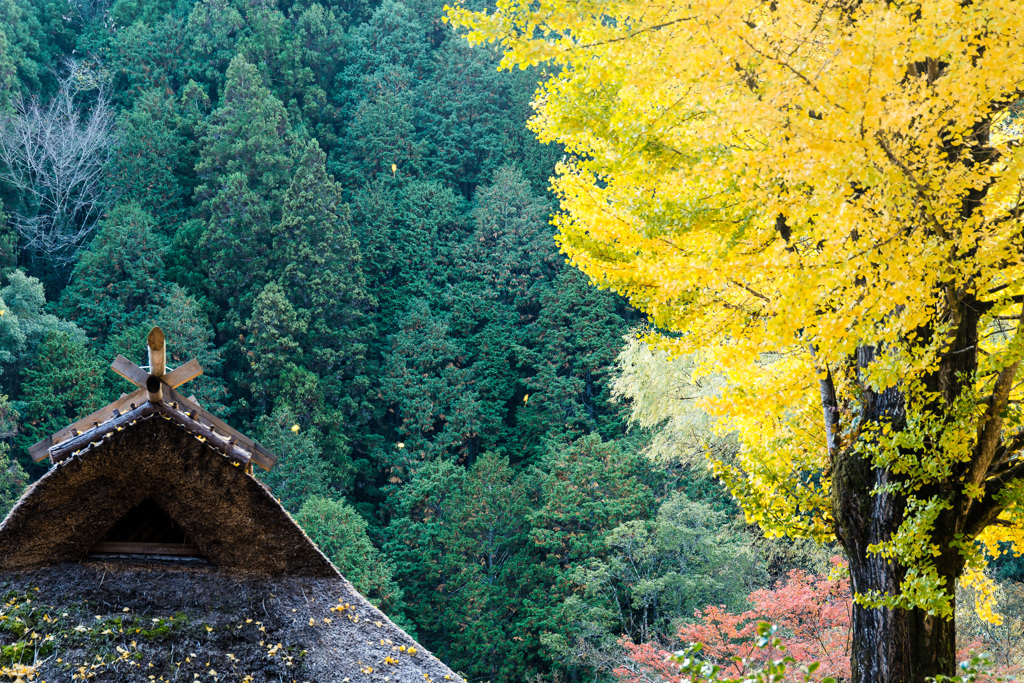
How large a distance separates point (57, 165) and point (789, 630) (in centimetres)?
2126

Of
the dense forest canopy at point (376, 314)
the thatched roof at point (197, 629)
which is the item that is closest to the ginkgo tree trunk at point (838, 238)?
the thatched roof at point (197, 629)

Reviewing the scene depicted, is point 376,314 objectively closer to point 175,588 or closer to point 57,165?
point 57,165

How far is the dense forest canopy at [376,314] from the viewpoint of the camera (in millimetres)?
15984

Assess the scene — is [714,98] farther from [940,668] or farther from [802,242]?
[940,668]

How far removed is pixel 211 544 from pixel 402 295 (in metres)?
19.2

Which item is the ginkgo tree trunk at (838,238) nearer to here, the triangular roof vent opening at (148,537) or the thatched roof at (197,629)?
the thatched roof at (197,629)

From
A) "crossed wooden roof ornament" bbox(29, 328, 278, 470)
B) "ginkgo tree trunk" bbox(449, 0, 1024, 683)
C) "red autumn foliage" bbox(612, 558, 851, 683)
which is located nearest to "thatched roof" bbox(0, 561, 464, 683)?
"crossed wooden roof ornament" bbox(29, 328, 278, 470)

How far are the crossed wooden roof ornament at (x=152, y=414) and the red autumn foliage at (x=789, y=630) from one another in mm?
7179

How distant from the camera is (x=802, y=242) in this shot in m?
4.85

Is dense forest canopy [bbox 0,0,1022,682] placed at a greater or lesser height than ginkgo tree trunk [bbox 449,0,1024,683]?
greater

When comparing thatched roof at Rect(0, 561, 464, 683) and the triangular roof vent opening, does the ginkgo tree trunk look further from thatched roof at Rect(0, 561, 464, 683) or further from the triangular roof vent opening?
the triangular roof vent opening

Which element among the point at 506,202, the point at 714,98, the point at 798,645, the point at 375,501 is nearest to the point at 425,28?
the point at 506,202

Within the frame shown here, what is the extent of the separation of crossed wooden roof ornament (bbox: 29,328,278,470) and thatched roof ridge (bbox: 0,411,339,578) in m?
0.07

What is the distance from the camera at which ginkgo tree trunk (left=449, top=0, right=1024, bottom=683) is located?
368 centimetres
